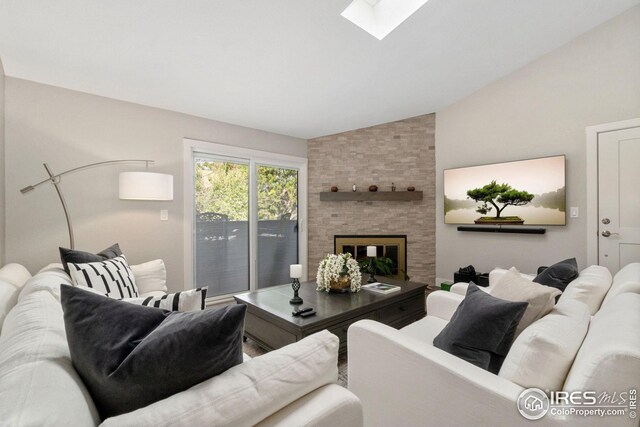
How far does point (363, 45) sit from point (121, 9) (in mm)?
1868

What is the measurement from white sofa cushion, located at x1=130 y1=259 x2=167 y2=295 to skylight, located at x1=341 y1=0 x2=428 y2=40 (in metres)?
2.69

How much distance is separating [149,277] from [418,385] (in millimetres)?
2327

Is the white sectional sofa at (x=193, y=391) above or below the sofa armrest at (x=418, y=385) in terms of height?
above

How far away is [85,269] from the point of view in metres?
1.91

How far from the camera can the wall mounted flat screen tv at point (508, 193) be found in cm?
334

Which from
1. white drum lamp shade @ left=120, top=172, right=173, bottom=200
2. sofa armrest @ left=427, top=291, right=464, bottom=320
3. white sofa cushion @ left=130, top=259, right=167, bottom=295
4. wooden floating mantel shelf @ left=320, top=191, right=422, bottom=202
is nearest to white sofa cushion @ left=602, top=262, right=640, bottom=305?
sofa armrest @ left=427, top=291, right=464, bottom=320

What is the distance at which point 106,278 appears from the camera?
6.44 ft

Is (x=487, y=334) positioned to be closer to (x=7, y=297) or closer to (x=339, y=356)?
(x=339, y=356)

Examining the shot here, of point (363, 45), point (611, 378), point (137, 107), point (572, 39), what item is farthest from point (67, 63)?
point (572, 39)

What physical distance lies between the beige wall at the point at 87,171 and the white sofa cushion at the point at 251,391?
279 cm

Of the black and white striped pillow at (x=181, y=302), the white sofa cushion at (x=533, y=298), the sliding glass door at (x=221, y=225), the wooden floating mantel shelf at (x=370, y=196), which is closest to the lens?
the black and white striped pillow at (x=181, y=302)

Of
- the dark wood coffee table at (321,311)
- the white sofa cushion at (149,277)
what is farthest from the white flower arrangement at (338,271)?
the white sofa cushion at (149,277)

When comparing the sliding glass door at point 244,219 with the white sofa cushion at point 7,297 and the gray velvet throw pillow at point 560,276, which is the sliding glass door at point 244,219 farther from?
the gray velvet throw pillow at point 560,276

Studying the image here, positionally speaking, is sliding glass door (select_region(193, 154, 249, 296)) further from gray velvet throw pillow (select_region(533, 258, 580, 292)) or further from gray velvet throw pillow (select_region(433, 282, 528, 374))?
gray velvet throw pillow (select_region(533, 258, 580, 292))
